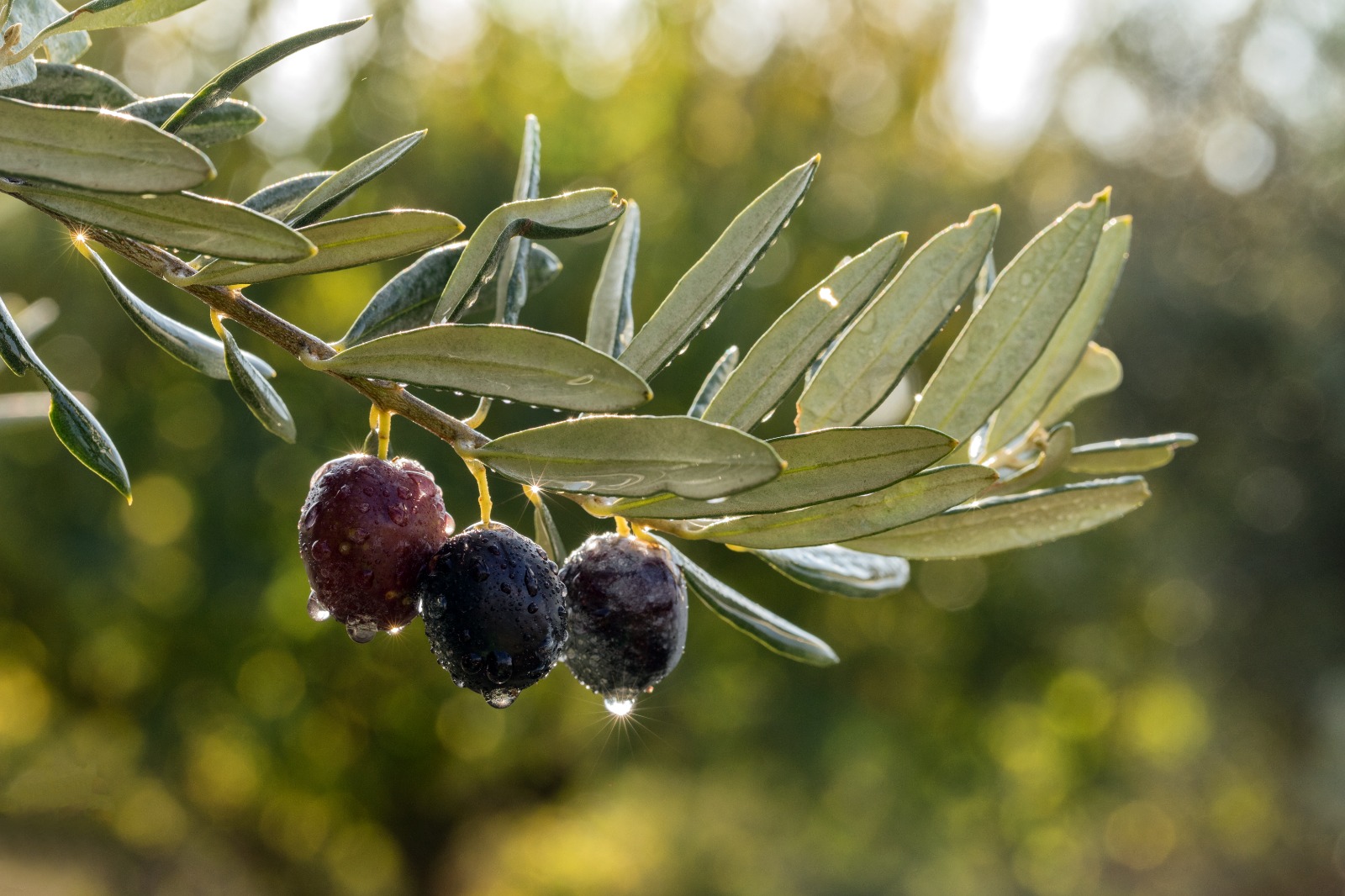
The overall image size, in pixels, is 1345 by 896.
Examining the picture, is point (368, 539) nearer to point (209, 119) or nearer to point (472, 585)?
point (472, 585)

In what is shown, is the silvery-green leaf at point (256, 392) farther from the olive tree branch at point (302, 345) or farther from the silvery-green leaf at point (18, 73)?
the silvery-green leaf at point (18, 73)

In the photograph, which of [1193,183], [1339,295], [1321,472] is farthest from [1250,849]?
[1193,183]

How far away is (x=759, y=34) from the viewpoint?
9.73 m

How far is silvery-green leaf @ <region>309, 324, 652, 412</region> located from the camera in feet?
1.56

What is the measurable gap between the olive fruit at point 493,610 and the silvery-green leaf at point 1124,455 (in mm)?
415

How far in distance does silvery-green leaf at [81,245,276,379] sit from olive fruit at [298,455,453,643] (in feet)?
0.33

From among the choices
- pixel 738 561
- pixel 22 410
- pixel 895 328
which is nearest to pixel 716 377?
pixel 895 328

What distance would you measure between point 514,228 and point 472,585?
7.8 inches

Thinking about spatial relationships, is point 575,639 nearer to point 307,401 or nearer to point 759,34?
point 307,401

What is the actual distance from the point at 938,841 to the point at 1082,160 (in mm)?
6424

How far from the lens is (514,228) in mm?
569

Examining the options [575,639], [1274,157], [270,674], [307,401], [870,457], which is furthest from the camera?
[1274,157]

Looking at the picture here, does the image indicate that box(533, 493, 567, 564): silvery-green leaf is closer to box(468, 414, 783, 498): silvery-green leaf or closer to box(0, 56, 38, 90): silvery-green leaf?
box(468, 414, 783, 498): silvery-green leaf

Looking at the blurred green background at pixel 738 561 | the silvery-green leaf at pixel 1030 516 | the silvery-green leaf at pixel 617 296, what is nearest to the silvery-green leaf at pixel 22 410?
the silvery-green leaf at pixel 617 296
